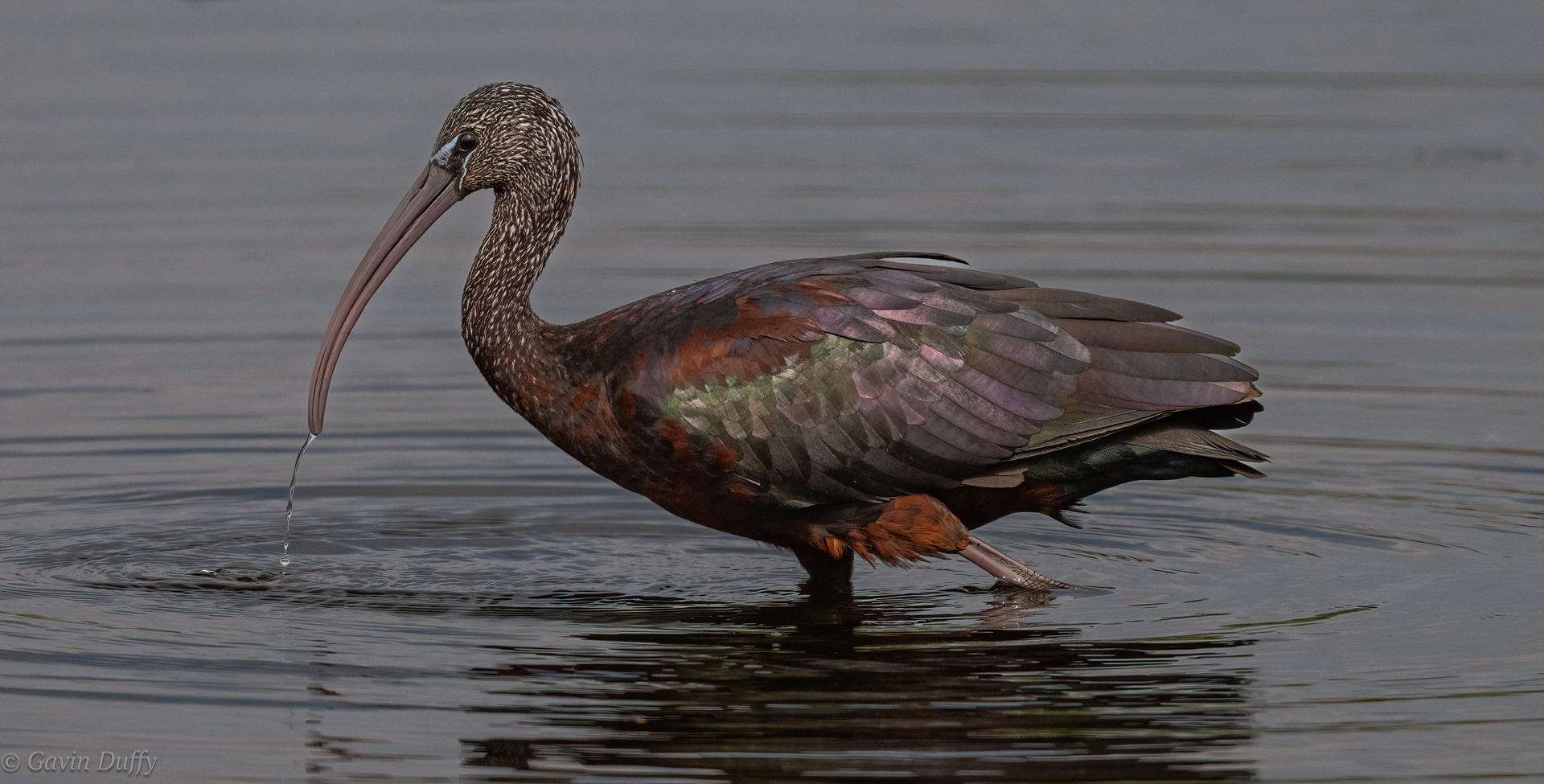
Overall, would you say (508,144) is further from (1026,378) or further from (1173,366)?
(1173,366)

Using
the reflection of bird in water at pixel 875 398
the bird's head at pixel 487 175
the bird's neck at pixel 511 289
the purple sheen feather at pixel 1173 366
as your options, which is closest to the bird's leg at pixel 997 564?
the reflection of bird in water at pixel 875 398

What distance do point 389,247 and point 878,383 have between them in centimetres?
204

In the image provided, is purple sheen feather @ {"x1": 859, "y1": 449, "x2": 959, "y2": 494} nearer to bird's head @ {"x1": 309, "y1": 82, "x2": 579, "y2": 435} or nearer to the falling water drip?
bird's head @ {"x1": 309, "y1": 82, "x2": 579, "y2": 435}

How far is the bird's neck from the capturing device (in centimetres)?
859

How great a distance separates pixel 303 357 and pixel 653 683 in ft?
17.7

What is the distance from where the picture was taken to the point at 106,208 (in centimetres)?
1539

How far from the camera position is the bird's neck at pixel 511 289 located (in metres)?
8.59

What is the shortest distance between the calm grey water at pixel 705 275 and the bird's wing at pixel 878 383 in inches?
23.9

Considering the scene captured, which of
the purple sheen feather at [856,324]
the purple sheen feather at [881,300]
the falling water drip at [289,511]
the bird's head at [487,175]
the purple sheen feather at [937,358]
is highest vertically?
the bird's head at [487,175]

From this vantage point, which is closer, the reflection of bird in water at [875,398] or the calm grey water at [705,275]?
the calm grey water at [705,275]

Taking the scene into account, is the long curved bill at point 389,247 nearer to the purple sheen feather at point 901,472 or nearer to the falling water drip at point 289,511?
the falling water drip at point 289,511

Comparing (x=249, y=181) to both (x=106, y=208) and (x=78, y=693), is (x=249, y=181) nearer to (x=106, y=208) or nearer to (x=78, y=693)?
(x=106, y=208)

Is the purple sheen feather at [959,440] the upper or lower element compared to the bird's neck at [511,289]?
lower

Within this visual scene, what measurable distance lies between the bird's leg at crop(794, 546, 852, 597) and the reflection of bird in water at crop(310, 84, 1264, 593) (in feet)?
0.42
